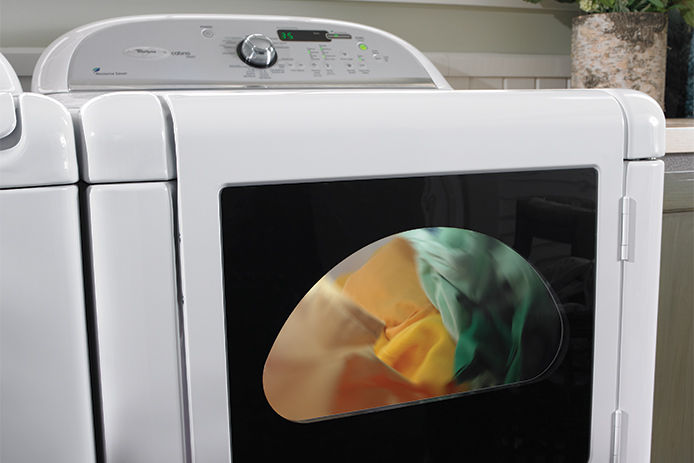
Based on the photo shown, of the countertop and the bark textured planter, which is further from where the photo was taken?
the bark textured planter

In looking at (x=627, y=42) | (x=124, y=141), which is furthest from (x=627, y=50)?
(x=124, y=141)

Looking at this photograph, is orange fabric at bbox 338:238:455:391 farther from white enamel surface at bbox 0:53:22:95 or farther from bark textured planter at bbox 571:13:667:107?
bark textured planter at bbox 571:13:667:107

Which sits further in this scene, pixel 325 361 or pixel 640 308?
pixel 640 308

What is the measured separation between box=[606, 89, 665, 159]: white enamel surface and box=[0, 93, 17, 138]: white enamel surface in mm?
613

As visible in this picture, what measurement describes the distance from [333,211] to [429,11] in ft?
3.44

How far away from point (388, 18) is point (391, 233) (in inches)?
38.1

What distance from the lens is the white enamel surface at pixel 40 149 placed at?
1.70 ft

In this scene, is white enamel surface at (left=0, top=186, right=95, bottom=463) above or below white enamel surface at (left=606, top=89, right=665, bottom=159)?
below

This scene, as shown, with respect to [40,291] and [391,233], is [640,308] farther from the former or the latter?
[40,291]

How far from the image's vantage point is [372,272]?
65 centimetres

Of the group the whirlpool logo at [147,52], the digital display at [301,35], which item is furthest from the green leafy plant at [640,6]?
the whirlpool logo at [147,52]

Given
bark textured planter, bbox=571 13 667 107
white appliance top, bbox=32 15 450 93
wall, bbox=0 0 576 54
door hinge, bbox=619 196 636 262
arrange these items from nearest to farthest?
door hinge, bbox=619 196 636 262 → white appliance top, bbox=32 15 450 93 → wall, bbox=0 0 576 54 → bark textured planter, bbox=571 13 667 107

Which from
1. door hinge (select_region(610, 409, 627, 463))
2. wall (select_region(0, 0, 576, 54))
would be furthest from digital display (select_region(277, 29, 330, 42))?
door hinge (select_region(610, 409, 627, 463))

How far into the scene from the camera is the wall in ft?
3.96
